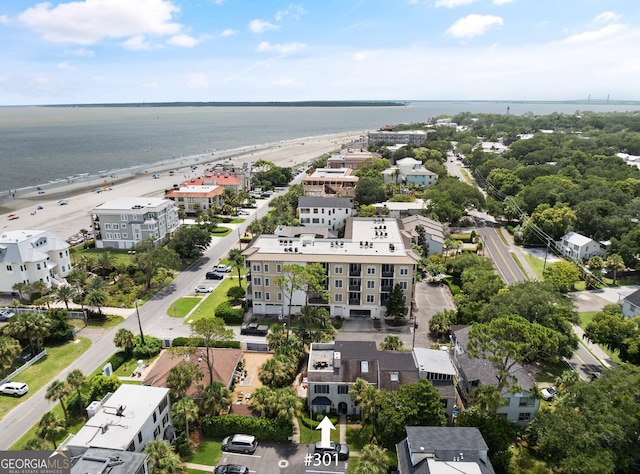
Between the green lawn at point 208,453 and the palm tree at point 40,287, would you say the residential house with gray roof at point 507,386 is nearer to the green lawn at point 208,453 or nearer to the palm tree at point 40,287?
the green lawn at point 208,453

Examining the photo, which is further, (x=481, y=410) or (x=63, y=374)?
(x=63, y=374)

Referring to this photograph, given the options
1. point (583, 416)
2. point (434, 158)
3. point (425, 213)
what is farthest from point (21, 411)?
point (434, 158)

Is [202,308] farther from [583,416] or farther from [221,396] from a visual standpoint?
[583,416]

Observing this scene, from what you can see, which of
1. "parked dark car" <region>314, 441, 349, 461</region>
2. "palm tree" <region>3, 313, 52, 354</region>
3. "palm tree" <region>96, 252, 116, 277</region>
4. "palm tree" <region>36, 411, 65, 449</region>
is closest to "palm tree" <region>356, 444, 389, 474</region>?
"parked dark car" <region>314, 441, 349, 461</region>

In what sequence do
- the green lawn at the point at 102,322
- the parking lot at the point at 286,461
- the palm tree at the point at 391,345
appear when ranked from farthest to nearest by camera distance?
the green lawn at the point at 102,322, the palm tree at the point at 391,345, the parking lot at the point at 286,461

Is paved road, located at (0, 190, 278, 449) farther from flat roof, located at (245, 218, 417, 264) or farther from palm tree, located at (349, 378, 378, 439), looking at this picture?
palm tree, located at (349, 378, 378, 439)

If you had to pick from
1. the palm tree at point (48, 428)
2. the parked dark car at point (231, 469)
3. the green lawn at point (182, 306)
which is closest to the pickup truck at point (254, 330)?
the green lawn at point (182, 306)
